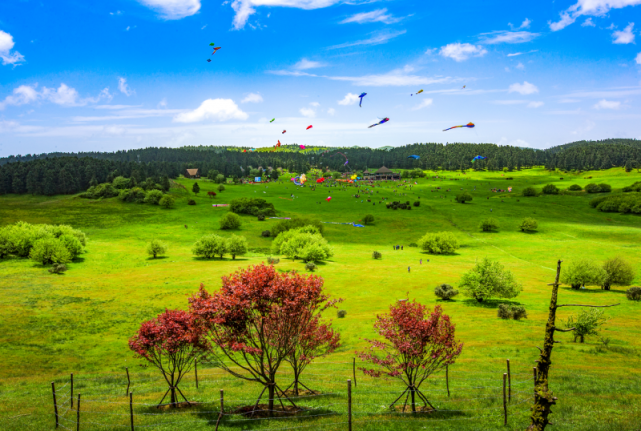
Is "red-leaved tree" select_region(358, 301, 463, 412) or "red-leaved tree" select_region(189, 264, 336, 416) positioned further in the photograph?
"red-leaved tree" select_region(358, 301, 463, 412)

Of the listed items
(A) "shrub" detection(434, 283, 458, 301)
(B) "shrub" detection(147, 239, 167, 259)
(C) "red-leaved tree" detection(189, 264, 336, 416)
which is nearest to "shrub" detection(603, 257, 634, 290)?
(A) "shrub" detection(434, 283, 458, 301)

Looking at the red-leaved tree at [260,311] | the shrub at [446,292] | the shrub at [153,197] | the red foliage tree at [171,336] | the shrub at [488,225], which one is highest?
the shrub at [153,197]

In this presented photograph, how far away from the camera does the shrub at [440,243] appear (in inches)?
3413

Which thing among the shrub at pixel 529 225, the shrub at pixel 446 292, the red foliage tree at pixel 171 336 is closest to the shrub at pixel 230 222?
the shrub at pixel 446 292

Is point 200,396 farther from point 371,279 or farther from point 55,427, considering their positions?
point 371,279

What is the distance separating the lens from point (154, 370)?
27969 millimetres

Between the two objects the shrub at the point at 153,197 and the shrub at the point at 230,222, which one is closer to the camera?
the shrub at the point at 230,222

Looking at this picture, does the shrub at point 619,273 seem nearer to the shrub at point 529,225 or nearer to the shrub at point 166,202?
the shrub at point 529,225

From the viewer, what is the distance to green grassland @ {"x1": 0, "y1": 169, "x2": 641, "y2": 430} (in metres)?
16.0

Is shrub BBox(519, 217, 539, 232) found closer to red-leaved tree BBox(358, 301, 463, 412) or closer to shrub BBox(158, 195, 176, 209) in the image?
red-leaved tree BBox(358, 301, 463, 412)

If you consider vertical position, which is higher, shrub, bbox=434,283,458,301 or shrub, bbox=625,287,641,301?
shrub, bbox=625,287,641,301

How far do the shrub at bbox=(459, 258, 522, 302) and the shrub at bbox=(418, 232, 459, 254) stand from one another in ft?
126

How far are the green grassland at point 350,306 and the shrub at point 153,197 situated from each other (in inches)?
274

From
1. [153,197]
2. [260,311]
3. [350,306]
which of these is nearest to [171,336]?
[260,311]
